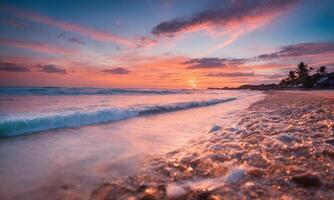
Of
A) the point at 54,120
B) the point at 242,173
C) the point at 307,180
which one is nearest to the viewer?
the point at 307,180

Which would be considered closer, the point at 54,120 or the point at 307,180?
the point at 307,180

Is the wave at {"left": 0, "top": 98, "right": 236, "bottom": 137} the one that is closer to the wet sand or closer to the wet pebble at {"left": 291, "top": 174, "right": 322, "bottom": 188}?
the wet sand

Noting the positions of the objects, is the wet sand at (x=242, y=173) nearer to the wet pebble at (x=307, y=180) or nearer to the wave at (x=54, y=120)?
the wet pebble at (x=307, y=180)

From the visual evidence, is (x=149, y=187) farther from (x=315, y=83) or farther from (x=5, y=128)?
(x=315, y=83)

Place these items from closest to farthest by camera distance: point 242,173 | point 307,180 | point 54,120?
point 307,180 < point 242,173 < point 54,120

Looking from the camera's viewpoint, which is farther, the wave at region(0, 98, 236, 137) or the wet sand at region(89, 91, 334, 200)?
the wave at region(0, 98, 236, 137)

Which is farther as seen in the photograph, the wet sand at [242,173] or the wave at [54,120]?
the wave at [54,120]

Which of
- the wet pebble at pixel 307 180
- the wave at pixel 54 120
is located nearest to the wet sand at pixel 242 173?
the wet pebble at pixel 307 180

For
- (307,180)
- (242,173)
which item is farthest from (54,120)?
(307,180)

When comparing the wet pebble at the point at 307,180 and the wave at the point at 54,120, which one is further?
the wave at the point at 54,120

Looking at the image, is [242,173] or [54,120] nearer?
[242,173]

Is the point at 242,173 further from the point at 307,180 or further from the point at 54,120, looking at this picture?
the point at 54,120

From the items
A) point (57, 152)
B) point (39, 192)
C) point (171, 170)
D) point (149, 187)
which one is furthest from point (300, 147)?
point (57, 152)

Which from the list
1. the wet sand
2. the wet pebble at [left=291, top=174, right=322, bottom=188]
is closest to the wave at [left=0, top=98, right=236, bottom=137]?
the wet sand
